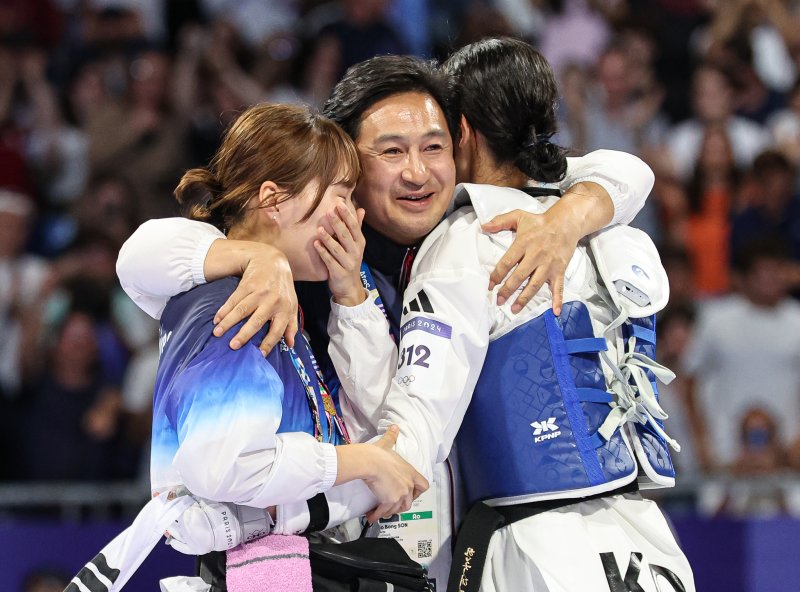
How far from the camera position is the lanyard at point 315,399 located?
249cm

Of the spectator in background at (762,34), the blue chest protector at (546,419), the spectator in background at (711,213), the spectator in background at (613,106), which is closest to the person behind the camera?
the blue chest protector at (546,419)

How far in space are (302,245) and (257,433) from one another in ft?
1.89

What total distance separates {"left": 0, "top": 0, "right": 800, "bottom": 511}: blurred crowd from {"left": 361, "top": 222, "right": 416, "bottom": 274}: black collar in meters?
2.70

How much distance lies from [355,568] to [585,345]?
74 cm

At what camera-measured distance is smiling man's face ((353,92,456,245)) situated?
113 inches

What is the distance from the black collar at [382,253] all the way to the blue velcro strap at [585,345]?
60 cm

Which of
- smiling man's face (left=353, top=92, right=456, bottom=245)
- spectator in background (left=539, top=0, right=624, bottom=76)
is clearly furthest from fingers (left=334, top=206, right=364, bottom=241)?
spectator in background (left=539, top=0, right=624, bottom=76)

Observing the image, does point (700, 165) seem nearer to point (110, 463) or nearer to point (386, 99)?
point (110, 463)

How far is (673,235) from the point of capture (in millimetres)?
6453

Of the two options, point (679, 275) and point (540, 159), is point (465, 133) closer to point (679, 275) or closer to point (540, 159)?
point (540, 159)

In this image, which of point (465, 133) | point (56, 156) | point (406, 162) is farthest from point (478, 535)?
point (56, 156)

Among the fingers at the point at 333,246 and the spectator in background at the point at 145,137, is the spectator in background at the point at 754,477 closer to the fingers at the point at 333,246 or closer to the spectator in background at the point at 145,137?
the fingers at the point at 333,246

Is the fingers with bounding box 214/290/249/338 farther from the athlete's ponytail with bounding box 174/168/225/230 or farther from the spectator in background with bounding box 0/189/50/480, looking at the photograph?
the spectator in background with bounding box 0/189/50/480

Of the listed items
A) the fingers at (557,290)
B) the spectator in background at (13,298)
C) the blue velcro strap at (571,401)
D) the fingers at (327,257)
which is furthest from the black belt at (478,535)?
the spectator in background at (13,298)
